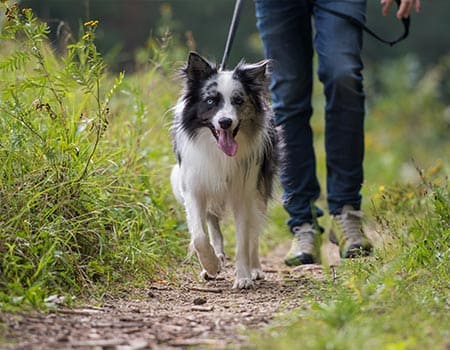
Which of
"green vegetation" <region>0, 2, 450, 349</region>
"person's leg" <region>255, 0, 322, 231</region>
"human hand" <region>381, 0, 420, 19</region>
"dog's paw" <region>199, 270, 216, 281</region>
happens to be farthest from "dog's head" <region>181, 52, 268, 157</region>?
"human hand" <region>381, 0, 420, 19</region>

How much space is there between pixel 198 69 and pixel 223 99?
231 millimetres

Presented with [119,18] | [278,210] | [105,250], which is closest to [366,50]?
[119,18]

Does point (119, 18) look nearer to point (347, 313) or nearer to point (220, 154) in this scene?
point (220, 154)

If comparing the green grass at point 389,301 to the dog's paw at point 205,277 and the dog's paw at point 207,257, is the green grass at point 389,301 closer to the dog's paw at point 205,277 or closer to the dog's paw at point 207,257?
the dog's paw at point 207,257

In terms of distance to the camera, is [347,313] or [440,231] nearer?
[347,313]

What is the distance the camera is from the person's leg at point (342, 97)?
4441 millimetres

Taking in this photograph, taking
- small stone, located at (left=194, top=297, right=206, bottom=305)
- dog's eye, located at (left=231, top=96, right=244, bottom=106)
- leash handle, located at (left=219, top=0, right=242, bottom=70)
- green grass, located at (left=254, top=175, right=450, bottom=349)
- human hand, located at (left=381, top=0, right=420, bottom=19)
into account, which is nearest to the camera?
green grass, located at (left=254, top=175, right=450, bottom=349)

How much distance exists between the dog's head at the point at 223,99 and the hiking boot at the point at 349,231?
899 millimetres

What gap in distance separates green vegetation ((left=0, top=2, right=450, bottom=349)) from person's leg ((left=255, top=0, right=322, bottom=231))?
508 millimetres

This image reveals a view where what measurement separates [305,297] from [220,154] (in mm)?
981

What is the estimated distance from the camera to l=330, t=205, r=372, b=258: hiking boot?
4.54 meters

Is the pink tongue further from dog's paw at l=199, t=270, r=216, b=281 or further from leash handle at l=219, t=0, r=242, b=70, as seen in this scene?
dog's paw at l=199, t=270, r=216, b=281

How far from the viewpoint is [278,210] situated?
21.8 ft

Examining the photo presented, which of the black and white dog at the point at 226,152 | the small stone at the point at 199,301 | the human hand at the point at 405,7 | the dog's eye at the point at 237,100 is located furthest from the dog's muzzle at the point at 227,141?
the human hand at the point at 405,7
